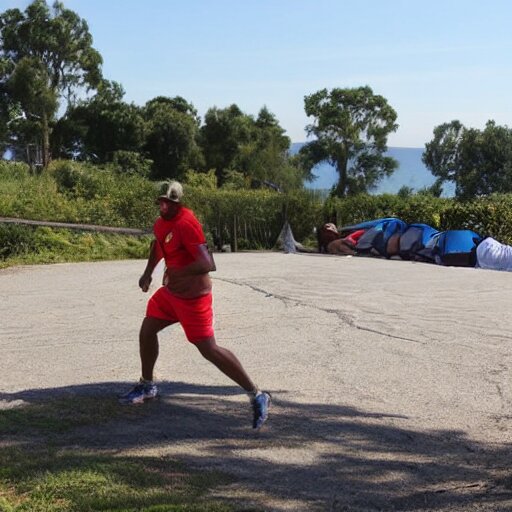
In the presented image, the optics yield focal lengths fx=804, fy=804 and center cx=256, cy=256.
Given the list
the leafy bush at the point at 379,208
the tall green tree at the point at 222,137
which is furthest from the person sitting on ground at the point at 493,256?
the tall green tree at the point at 222,137

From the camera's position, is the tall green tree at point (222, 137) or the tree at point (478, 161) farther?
the tree at point (478, 161)

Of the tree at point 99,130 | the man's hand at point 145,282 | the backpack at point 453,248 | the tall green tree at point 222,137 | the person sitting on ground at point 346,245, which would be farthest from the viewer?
the tall green tree at point 222,137

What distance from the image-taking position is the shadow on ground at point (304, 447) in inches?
163

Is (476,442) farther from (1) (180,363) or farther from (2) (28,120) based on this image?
(2) (28,120)

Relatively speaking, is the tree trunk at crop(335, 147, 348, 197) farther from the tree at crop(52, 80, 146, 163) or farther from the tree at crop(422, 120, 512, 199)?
the tree at crop(52, 80, 146, 163)

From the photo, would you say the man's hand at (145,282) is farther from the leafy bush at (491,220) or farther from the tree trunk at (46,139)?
the tree trunk at (46,139)

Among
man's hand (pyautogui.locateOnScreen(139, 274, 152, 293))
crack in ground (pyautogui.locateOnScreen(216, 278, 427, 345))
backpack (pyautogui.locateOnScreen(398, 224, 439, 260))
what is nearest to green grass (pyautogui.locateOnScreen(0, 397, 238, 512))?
man's hand (pyautogui.locateOnScreen(139, 274, 152, 293))

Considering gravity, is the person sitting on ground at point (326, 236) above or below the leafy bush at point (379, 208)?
below

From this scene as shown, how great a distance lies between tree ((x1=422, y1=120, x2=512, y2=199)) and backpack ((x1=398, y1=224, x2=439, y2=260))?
112 feet

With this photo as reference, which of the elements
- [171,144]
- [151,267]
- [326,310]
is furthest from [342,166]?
[151,267]

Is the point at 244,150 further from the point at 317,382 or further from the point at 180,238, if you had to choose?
the point at 180,238

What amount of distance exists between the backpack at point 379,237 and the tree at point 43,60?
2705 cm

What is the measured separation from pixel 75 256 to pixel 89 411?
1346 centimetres

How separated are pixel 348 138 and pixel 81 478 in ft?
181
